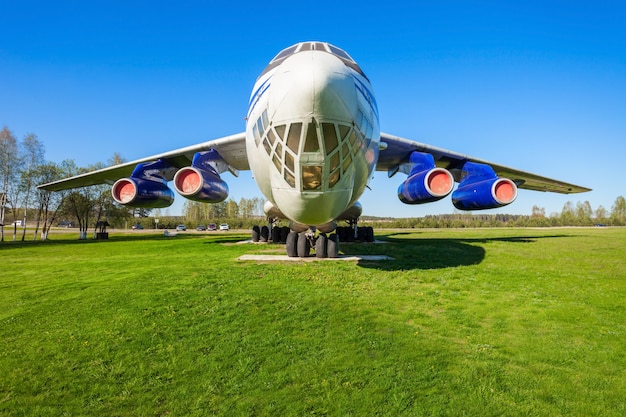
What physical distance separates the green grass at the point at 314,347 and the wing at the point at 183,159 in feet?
16.8

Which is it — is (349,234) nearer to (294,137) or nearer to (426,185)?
(426,185)

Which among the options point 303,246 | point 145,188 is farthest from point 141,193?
point 303,246

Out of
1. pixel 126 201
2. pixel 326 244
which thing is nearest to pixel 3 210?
pixel 126 201

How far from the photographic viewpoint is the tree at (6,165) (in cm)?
2603

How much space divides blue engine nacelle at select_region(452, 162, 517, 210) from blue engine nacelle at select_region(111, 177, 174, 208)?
9.63 metres

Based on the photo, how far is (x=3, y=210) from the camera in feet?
85.4

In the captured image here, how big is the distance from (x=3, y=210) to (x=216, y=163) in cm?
2548

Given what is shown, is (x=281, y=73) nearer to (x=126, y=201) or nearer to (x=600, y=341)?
(x=600, y=341)

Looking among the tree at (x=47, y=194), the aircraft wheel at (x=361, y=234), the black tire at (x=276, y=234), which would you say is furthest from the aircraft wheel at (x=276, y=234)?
the tree at (x=47, y=194)

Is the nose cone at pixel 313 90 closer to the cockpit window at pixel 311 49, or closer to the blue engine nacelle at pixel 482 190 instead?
the cockpit window at pixel 311 49

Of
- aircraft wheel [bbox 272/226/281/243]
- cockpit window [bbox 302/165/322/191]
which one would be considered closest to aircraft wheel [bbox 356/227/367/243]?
aircraft wheel [bbox 272/226/281/243]

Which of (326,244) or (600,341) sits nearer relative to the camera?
(600,341)

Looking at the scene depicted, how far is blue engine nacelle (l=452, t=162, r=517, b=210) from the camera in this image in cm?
945

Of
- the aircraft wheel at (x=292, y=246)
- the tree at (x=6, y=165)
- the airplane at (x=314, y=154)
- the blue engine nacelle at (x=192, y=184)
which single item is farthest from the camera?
the tree at (x=6, y=165)
